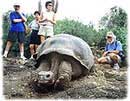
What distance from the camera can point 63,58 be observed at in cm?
436

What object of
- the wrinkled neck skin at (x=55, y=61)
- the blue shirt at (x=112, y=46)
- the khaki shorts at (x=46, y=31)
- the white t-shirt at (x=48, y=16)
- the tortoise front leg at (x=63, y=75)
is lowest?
the tortoise front leg at (x=63, y=75)

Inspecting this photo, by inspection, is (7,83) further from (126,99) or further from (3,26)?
(126,99)

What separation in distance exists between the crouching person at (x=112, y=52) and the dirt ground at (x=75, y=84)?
0.04 m

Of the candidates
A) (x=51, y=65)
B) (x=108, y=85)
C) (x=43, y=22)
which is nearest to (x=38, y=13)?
(x=43, y=22)

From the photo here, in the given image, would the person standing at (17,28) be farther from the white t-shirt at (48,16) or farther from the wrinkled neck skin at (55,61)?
the wrinkled neck skin at (55,61)

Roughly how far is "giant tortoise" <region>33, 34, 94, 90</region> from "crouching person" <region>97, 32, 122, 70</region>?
0.14 metres

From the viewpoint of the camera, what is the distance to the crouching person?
4562mm

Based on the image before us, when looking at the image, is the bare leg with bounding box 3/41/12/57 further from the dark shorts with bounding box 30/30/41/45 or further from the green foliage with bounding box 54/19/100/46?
the green foliage with bounding box 54/19/100/46

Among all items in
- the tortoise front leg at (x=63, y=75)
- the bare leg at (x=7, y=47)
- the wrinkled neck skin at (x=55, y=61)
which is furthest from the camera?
the bare leg at (x=7, y=47)

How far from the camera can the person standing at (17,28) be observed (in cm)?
457

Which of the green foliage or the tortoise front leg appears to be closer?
the tortoise front leg

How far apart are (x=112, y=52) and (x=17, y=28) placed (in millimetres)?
739

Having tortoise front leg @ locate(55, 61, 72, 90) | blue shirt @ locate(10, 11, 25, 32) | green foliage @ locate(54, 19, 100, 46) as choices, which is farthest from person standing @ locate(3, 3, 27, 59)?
tortoise front leg @ locate(55, 61, 72, 90)

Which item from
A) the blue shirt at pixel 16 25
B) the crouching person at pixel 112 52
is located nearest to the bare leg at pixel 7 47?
the blue shirt at pixel 16 25
